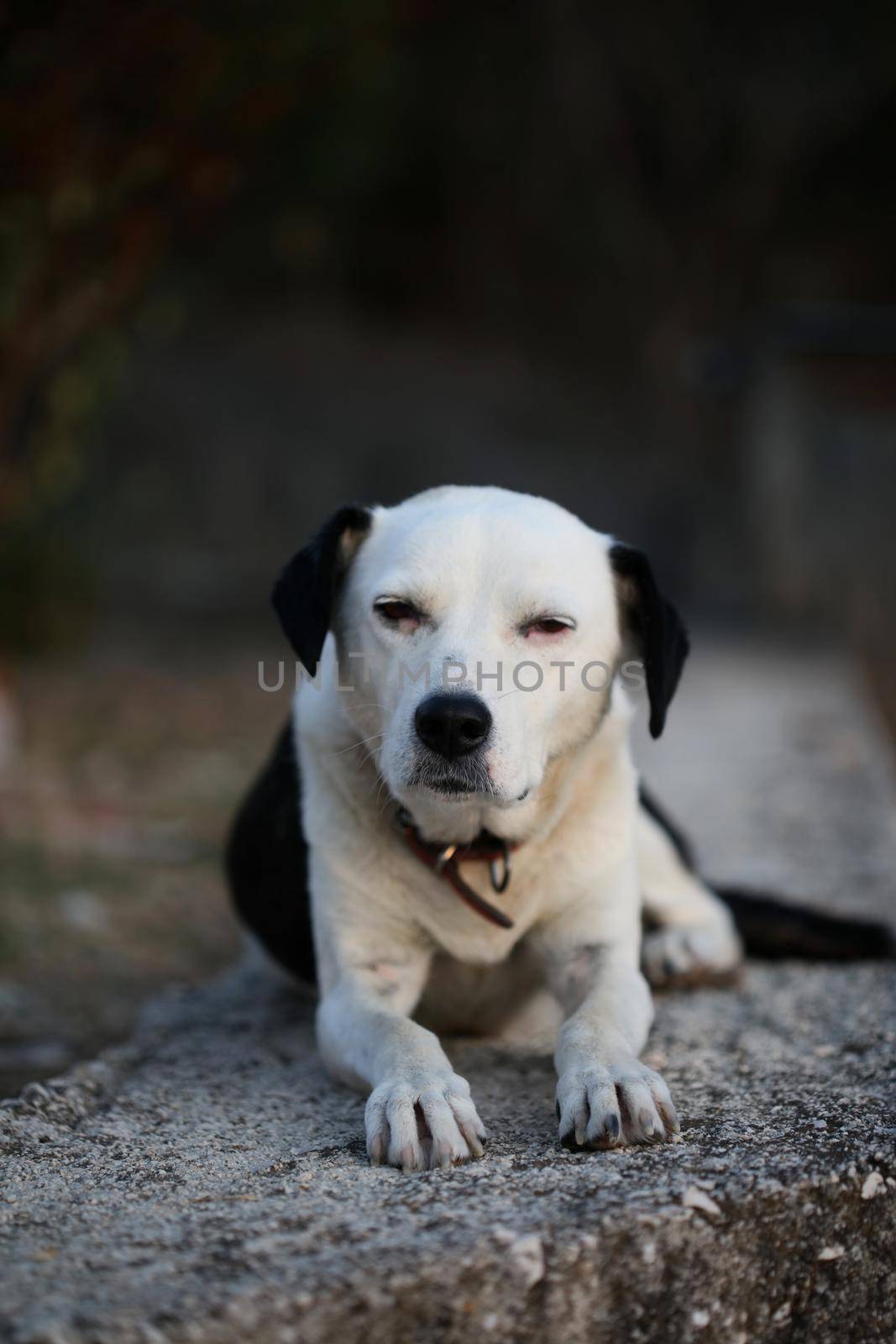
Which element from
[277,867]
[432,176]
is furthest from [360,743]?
[432,176]

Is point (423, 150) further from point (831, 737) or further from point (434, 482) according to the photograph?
point (831, 737)

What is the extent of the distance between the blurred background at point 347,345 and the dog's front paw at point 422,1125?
1237mm

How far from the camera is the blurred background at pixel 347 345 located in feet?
16.2

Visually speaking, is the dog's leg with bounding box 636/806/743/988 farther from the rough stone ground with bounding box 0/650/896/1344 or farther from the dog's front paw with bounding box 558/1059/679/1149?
the dog's front paw with bounding box 558/1059/679/1149

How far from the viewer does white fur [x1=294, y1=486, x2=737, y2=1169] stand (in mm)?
2383

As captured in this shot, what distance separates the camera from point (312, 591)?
254 centimetres

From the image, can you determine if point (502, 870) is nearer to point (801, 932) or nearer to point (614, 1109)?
point (614, 1109)

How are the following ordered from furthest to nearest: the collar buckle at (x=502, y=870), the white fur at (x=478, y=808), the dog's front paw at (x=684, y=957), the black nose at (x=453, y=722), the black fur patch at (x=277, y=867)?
the dog's front paw at (x=684, y=957)
the black fur patch at (x=277, y=867)
the collar buckle at (x=502, y=870)
the white fur at (x=478, y=808)
the black nose at (x=453, y=722)

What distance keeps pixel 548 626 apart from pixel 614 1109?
83 centimetres

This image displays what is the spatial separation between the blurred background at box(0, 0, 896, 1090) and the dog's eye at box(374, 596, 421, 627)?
52.8 inches

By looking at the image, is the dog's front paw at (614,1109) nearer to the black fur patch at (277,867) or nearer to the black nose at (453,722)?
the black nose at (453,722)

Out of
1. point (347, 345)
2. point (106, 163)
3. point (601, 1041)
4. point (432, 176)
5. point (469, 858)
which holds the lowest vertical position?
point (601, 1041)

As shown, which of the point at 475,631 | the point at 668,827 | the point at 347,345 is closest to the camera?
the point at 475,631

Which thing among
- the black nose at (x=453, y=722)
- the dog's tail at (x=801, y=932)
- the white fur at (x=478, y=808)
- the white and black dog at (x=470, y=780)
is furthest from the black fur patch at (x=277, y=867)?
the dog's tail at (x=801, y=932)
